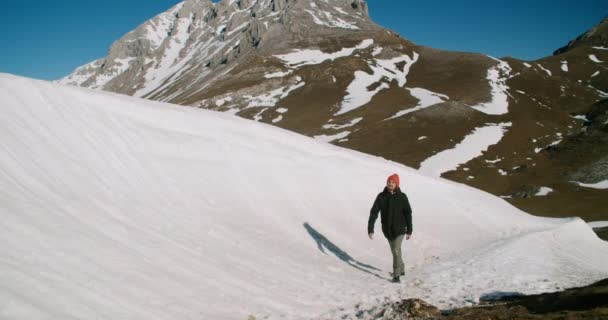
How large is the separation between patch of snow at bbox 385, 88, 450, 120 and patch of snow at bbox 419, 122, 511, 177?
24632 mm

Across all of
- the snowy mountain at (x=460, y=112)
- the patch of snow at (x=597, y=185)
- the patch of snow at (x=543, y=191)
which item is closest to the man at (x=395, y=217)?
the snowy mountain at (x=460, y=112)

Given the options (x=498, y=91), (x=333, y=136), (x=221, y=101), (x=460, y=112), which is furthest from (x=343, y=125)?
(x=221, y=101)

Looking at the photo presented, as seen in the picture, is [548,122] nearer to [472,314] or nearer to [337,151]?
[337,151]

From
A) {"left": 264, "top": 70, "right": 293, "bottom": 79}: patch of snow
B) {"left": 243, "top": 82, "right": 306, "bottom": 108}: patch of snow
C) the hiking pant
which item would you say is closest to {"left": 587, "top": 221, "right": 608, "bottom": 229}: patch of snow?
the hiking pant

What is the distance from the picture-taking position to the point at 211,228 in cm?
1410

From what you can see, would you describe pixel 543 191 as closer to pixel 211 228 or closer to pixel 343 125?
pixel 343 125

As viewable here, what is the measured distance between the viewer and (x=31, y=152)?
519 inches

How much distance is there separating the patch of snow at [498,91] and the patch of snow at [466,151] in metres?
15.3

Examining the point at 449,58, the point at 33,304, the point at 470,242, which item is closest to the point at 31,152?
the point at 33,304

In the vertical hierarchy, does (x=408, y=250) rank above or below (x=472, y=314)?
above

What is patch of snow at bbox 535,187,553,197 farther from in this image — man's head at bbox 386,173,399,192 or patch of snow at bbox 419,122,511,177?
man's head at bbox 386,173,399,192

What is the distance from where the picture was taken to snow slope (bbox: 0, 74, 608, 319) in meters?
8.97

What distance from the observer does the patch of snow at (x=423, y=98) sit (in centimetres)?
12462

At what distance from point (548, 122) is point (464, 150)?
1488 inches
